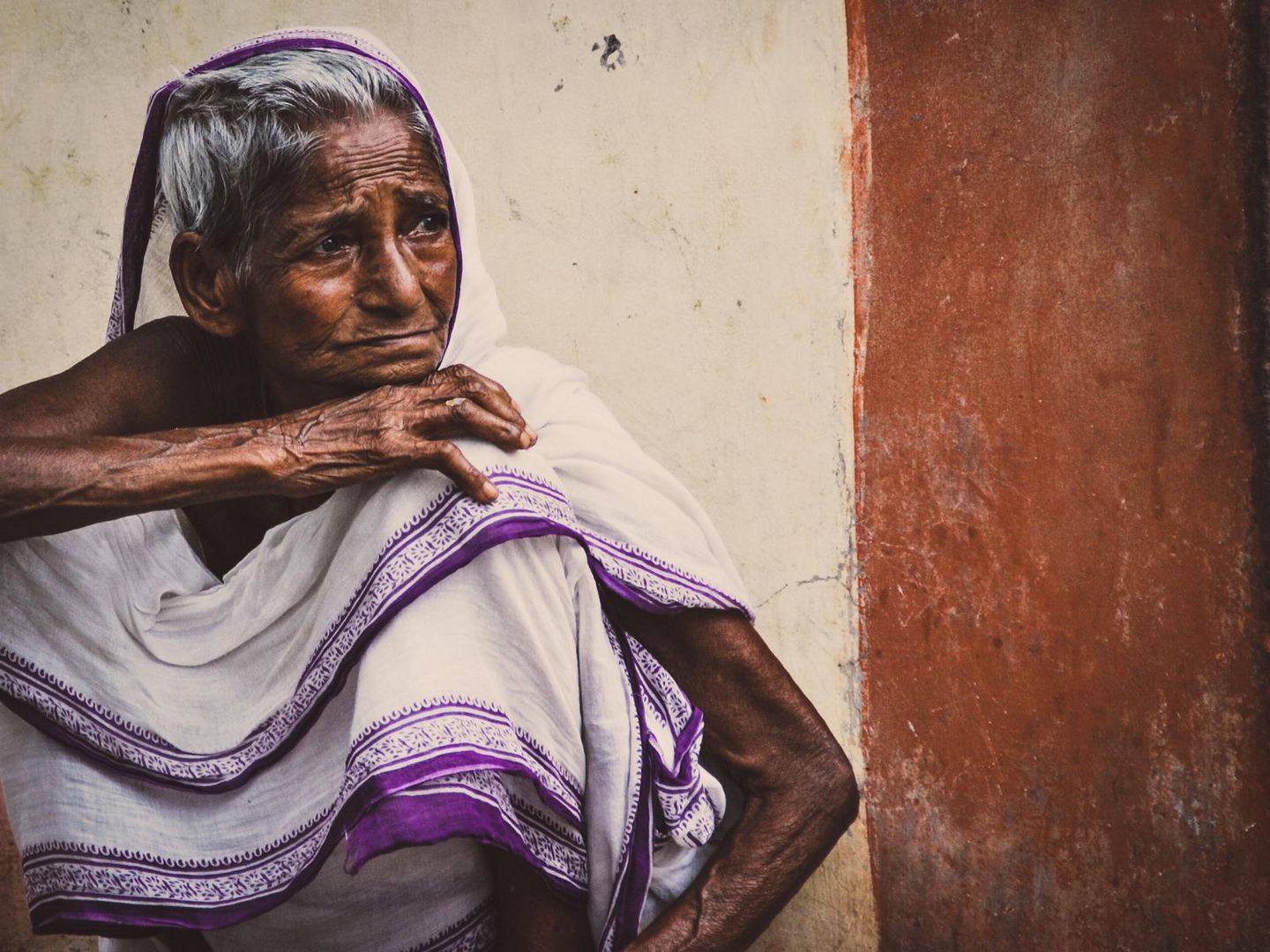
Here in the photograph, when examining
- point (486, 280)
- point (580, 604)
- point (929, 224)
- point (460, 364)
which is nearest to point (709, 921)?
point (580, 604)

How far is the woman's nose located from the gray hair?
0.17 meters

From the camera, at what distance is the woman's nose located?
1.80 meters

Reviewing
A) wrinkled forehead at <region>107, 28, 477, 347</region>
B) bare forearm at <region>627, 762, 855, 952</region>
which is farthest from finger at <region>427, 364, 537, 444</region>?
bare forearm at <region>627, 762, 855, 952</region>

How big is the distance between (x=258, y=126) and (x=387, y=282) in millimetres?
329

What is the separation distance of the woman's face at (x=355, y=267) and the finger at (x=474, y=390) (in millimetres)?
103

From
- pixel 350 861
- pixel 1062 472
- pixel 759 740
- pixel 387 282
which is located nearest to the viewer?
pixel 350 861

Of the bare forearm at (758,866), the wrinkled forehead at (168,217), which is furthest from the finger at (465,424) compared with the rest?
the bare forearm at (758,866)

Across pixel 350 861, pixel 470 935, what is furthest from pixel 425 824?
pixel 470 935

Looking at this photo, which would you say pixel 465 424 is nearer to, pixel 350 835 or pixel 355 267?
pixel 355 267

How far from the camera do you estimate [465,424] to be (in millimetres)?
1722

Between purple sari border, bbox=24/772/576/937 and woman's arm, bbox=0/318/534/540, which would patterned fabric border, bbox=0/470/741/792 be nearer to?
woman's arm, bbox=0/318/534/540

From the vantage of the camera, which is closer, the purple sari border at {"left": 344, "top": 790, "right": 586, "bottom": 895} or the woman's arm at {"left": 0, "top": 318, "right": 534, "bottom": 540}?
the purple sari border at {"left": 344, "top": 790, "right": 586, "bottom": 895}

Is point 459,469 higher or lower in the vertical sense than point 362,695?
higher

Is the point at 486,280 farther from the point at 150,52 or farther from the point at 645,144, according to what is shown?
the point at 150,52
